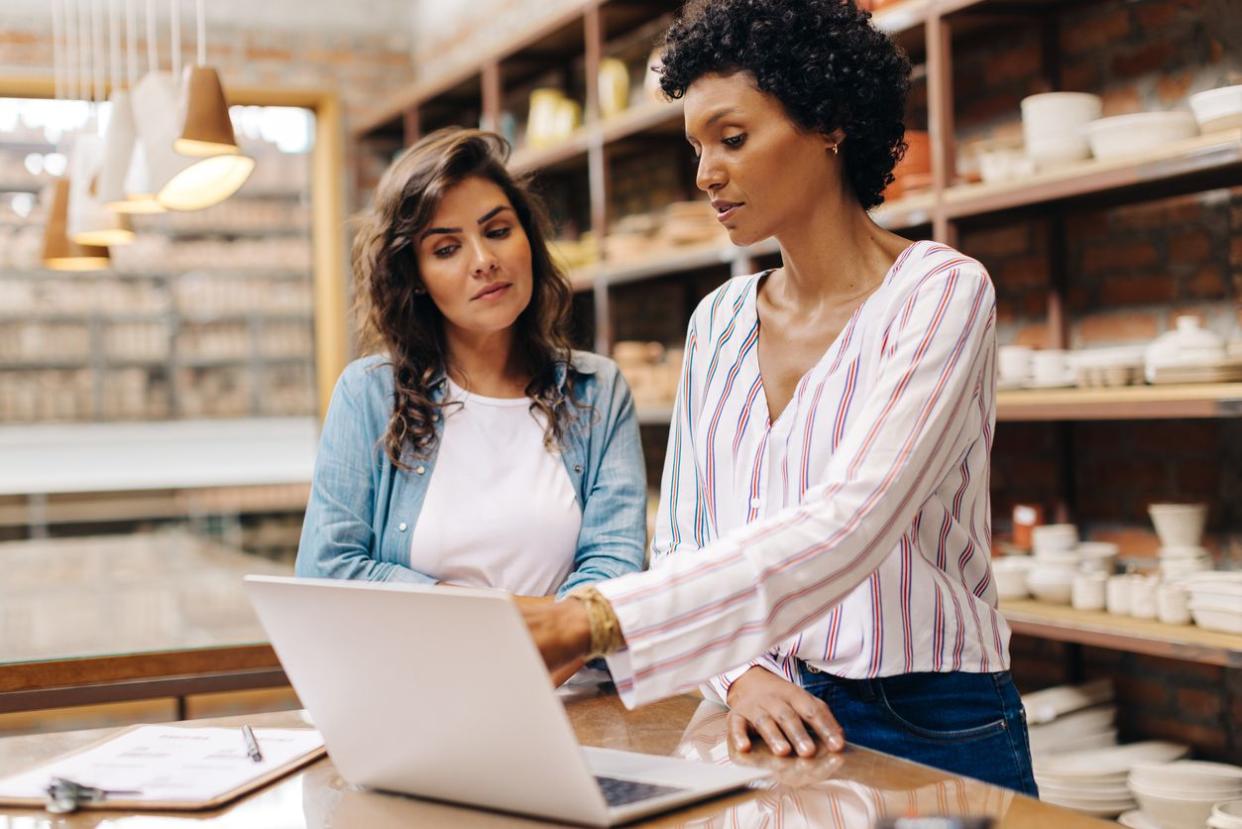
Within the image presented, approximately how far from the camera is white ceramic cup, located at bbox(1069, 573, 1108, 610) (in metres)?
2.73

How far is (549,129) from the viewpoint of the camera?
4.98m

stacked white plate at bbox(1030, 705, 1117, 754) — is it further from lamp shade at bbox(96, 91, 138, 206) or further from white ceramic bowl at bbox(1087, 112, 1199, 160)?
lamp shade at bbox(96, 91, 138, 206)

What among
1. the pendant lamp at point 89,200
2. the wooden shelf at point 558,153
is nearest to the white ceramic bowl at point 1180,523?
the wooden shelf at point 558,153

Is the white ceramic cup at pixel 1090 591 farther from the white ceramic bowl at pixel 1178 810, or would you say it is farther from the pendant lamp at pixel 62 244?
the pendant lamp at pixel 62 244

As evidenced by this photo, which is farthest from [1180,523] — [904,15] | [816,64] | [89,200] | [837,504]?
[89,200]

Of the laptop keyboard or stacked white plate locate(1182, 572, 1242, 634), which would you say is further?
stacked white plate locate(1182, 572, 1242, 634)

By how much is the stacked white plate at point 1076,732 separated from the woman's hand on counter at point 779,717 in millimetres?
1695

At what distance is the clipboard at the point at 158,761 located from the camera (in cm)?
116

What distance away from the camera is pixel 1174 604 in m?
2.53

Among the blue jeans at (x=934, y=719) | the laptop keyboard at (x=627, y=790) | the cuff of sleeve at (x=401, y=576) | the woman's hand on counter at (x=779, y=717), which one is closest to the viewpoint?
the laptop keyboard at (x=627, y=790)

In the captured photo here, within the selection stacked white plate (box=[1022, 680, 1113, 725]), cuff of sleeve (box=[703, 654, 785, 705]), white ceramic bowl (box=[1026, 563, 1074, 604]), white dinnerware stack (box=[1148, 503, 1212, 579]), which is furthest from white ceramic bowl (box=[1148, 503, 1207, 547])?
cuff of sleeve (box=[703, 654, 785, 705])

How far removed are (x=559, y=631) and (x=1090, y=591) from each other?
202 centimetres

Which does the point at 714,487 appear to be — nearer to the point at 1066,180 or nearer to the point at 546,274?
the point at 546,274

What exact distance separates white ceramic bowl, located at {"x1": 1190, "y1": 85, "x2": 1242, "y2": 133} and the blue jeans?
1457 millimetres
